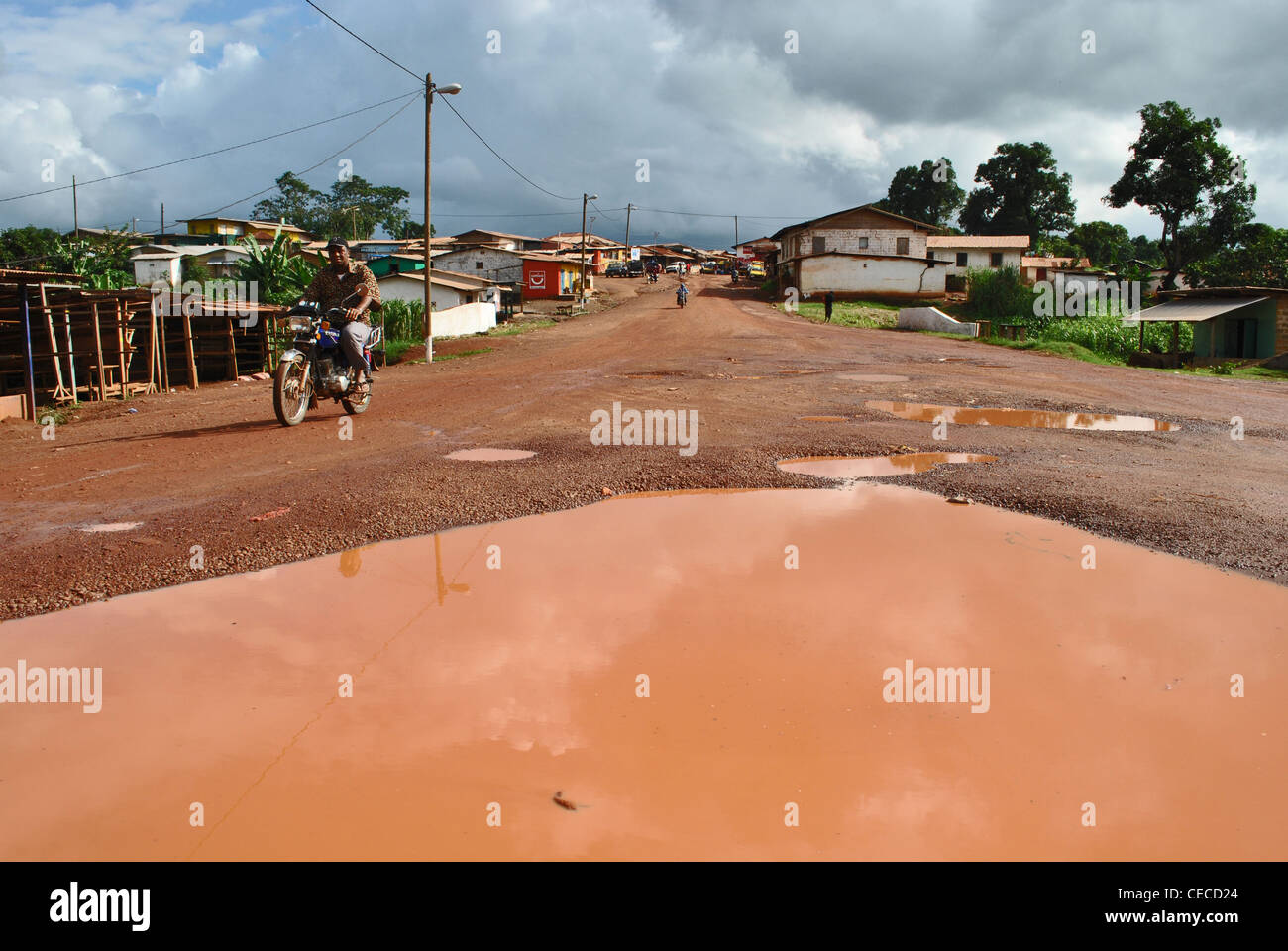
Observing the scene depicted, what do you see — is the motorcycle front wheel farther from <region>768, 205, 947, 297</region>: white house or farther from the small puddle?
<region>768, 205, 947, 297</region>: white house

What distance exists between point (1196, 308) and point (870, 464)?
24.7 metres

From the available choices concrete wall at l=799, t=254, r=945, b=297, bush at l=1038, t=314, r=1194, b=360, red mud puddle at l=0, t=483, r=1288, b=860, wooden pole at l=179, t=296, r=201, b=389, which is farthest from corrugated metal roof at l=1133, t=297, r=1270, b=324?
wooden pole at l=179, t=296, r=201, b=389

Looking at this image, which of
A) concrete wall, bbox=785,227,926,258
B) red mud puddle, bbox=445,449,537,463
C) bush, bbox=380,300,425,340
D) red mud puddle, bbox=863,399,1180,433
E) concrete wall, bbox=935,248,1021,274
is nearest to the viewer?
red mud puddle, bbox=445,449,537,463

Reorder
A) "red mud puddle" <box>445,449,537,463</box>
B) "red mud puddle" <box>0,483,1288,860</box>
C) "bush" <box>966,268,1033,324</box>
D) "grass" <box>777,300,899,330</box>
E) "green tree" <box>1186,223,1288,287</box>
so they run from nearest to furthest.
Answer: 1. "red mud puddle" <box>0,483,1288,860</box>
2. "red mud puddle" <box>445,449,537,463</box>
3. "grass" <box>777,300,899,330</box>
4. "bush" <box>966,268,1033,324</box>
5. "green tree" <box>1186,223,1288,287</box>

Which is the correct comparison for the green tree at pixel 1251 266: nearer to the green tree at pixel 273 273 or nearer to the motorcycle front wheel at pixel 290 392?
the green tree at pixel 273 273

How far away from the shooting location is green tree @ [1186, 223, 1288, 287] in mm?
43531

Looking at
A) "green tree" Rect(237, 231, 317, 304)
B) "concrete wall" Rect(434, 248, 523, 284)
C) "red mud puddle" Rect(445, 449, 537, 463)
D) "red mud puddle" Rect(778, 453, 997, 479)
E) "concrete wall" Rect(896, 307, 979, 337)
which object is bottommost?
"red mud puddle" Rect(778, 453, 997, 479)

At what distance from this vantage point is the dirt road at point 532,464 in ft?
18.2

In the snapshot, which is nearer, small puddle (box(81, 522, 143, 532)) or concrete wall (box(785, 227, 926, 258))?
small puddle (box(81, 522, 143, 532))

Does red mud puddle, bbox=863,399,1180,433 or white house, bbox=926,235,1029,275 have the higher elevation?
white house, bbox=926,235,1029,275

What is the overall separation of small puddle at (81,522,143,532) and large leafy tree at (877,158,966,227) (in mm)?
86045

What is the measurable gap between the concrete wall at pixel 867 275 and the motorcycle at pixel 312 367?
4056cm
